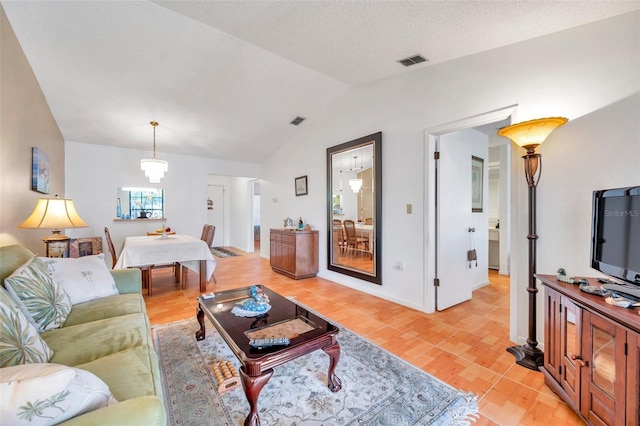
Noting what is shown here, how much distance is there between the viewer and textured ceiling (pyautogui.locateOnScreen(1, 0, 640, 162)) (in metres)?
2.02

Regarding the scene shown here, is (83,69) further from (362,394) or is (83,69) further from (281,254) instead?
(362,394)

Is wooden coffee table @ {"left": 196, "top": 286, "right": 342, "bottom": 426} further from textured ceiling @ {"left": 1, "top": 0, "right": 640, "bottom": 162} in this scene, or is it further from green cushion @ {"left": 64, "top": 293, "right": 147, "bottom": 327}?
textured ceiling @ {"left": 1, "top": 0, "right": 640, "bottom": 162}

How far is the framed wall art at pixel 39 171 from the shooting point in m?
2.88

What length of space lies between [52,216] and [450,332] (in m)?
3.92

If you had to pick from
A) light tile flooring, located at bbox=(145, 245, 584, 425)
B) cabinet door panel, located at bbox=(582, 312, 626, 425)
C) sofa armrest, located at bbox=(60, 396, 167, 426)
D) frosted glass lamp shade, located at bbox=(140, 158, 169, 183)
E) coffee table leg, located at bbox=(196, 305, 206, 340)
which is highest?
frosted glass lamp shade, located at bbox=(140, 158, 169, 183)

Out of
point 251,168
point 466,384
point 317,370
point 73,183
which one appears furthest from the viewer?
Answer: point 251,168

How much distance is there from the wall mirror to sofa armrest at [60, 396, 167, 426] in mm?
3043

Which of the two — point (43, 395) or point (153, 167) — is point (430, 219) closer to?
point (43, 395)

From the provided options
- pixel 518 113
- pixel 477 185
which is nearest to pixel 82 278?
pixel 518 113

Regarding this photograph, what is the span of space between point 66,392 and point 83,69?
3.78 meters

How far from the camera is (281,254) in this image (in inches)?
190

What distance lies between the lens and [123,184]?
5242mm

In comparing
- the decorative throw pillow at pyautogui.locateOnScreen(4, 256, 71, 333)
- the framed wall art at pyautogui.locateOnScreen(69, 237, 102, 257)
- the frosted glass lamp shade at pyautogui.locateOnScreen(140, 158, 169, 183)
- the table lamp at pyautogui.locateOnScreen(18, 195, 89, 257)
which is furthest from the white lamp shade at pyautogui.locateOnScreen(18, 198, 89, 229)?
the framed wall art at pyautogui.locateOnScreen(69, 237, 102, 257)

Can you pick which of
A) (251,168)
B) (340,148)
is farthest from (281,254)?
(251,168)
